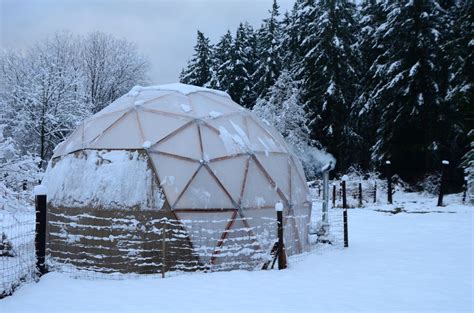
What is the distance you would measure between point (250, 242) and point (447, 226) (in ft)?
24.2

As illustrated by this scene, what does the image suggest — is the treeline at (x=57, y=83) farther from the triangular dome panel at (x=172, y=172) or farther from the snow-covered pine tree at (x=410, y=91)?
the snow-covered pine tree at (x=410, y=91)

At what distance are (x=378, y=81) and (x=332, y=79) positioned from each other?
102 inches

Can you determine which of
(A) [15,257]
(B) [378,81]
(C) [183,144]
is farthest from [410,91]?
(A) [15,257]

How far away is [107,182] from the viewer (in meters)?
7.33

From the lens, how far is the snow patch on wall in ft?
23.5

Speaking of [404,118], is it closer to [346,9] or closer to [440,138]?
[440,138]

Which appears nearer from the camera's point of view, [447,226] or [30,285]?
[30,285]

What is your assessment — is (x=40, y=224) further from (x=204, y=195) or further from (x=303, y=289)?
(x=303, y=289)

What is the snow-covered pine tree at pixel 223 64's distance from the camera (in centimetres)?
3644

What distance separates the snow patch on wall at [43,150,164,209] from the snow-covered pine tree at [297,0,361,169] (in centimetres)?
1908

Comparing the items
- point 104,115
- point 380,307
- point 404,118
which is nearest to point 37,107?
point 104,115

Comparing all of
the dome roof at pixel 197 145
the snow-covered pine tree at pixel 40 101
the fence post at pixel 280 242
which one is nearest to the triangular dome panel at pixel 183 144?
the dome roof at pixel 197 145

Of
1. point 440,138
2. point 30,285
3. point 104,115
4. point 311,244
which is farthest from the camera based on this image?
point 440,138

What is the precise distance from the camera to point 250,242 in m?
7.57
